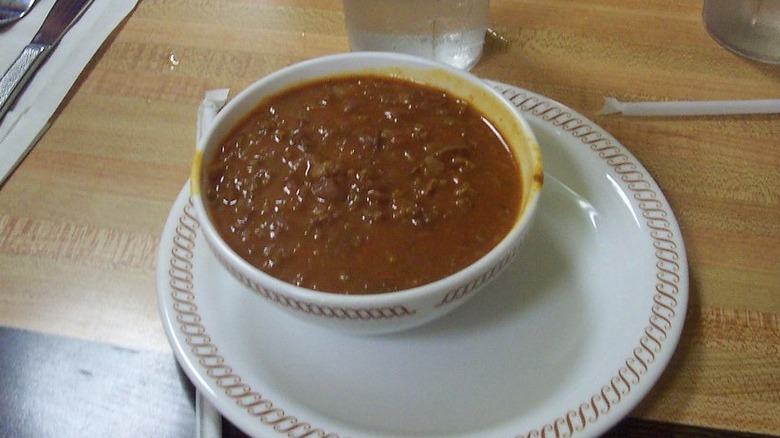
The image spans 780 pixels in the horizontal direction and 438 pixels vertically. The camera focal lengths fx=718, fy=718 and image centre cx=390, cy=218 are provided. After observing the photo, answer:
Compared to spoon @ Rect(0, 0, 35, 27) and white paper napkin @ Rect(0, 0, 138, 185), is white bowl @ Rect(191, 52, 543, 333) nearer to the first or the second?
white paper napkin @ Rect(0, 0, 138, 185)

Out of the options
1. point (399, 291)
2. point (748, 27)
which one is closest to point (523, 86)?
point (748, 27)

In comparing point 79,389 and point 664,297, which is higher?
point 664,297

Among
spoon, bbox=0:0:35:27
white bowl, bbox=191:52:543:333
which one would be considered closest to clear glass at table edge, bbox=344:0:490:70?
white bowl, bbox=191:52:543:333

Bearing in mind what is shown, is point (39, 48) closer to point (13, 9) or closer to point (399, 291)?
point (13, 9)

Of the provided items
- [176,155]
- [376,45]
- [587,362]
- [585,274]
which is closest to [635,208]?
[585,274]

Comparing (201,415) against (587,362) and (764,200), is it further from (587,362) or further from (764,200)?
(764,200)
